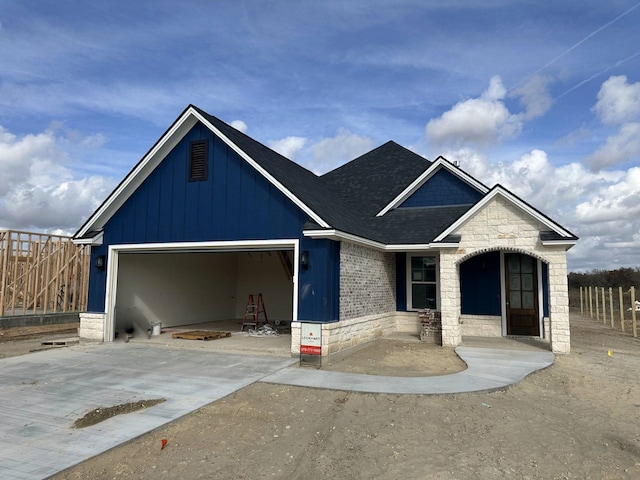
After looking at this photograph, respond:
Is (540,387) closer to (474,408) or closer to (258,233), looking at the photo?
(474,408)

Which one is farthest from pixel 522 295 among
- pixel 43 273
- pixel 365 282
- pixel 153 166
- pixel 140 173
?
pixel 43 273

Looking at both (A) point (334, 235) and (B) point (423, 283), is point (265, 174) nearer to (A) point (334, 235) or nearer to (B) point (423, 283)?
(A) point (334, 235)

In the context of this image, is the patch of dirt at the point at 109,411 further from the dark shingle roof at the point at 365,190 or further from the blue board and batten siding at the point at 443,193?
the blue board and batten siding at the point at 443,193

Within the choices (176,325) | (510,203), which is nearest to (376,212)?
(510,203)

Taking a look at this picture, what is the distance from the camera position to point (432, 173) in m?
15.8

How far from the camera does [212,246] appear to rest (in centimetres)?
1197

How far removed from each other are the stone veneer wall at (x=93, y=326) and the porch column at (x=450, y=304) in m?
9.79

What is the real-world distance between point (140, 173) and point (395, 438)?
10.4 m

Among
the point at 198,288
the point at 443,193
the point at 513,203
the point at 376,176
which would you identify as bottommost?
the point at 198,288

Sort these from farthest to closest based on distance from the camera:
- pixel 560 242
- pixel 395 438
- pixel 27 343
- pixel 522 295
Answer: pixel 27 343
pixel 522 295
pixel 560 242
pixel 395 438

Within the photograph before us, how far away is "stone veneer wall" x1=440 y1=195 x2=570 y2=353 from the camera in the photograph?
1074 centimetres

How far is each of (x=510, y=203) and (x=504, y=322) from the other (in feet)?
13.1

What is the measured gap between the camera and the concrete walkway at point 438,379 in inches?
292

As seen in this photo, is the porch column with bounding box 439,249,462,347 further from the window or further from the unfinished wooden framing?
the unfinished wooden framing
